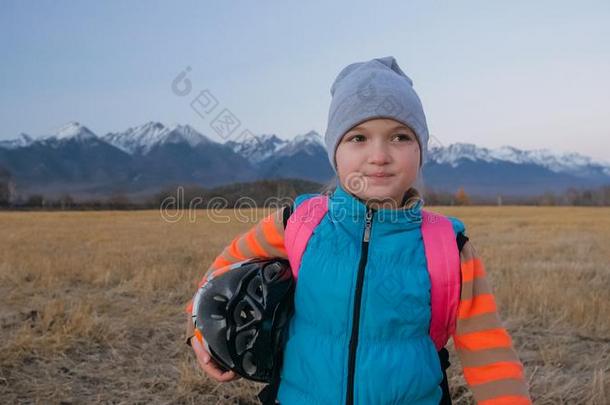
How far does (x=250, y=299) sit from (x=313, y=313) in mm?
261

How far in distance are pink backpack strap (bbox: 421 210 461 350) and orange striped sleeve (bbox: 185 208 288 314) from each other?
1.83 ft

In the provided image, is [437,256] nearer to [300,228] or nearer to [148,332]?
[300,228]

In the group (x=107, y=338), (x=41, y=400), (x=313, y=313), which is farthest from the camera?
(x=107, y=338)

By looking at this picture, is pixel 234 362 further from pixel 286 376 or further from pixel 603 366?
pixel 603 366

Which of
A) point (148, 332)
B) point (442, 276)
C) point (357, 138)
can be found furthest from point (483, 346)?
point (148, 332)

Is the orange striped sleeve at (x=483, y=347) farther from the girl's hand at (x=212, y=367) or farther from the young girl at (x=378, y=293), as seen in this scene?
the girl's hand at (x=212, y=367)

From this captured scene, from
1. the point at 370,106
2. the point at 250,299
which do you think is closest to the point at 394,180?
the point at 370,106

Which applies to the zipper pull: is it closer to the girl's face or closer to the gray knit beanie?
the girl's face

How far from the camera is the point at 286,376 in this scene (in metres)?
1.95

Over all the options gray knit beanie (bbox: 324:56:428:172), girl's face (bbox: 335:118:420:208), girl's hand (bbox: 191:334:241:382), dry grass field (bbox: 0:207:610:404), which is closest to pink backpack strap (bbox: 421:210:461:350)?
girl's face (bbox: 335:118:420:208)

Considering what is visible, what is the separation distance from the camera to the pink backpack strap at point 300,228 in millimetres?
1946

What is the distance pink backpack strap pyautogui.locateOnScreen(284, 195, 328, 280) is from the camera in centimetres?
195

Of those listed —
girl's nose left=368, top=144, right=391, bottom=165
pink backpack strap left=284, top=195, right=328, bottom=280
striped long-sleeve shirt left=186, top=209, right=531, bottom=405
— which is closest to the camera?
striped long-sleeve shirt left=186, top=209, right=531, bottom=405

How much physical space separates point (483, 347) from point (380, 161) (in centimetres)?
70
